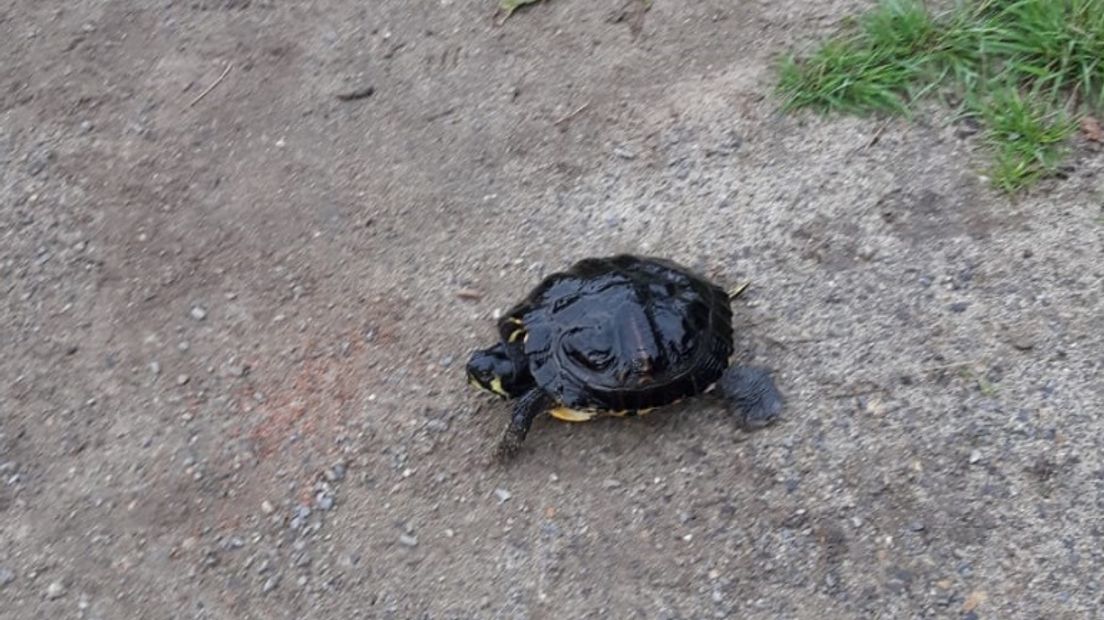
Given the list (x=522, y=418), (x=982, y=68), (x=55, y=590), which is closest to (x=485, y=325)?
(x=522, y=418)

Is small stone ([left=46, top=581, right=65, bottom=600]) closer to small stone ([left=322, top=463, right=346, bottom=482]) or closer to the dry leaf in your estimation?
small stone ([left=322, top=463, right=346, bottom=482])

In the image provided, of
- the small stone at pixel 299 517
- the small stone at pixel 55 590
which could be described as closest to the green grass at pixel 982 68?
the small stone at pixel 299 517

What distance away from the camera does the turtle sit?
3285 millimetres

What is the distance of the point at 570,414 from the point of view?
3.37 metres

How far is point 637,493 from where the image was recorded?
332 centimetres

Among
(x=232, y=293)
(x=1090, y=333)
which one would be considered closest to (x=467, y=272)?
(x=232, y=293)

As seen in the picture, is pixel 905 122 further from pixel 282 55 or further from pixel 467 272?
pixel 282 55

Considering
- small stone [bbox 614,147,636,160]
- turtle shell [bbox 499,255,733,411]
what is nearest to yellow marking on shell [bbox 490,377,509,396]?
turtle shell [bbox 499,255,733,411]

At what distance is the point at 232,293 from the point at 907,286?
237 cm

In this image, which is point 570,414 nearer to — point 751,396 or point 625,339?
point 625,339

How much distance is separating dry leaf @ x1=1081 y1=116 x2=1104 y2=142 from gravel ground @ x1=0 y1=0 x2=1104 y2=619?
164 mm

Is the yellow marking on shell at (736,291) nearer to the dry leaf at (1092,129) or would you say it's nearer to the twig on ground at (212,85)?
the dry leaf at (1092,129)

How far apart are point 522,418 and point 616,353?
1.17 feet

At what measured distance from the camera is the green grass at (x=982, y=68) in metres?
4.02
